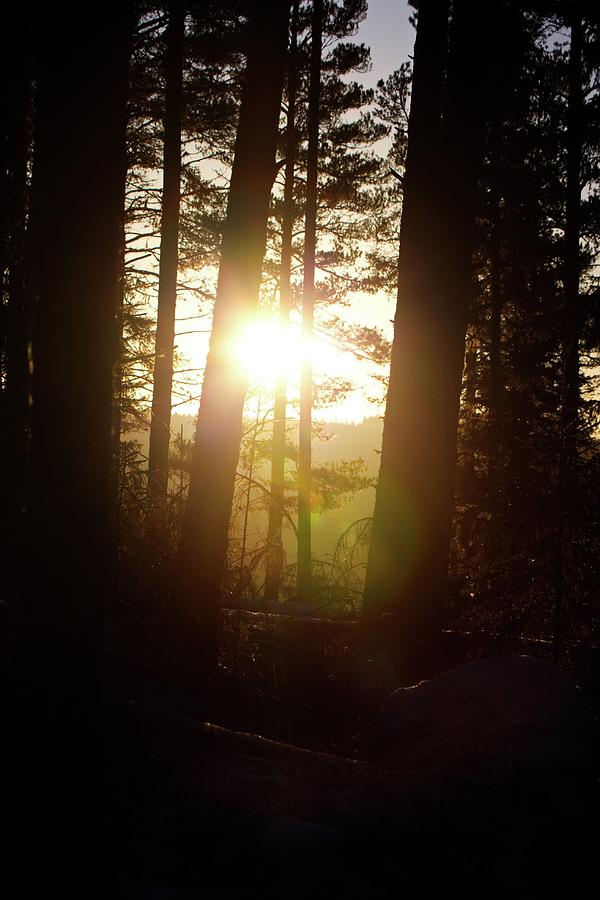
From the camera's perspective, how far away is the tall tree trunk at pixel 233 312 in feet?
23.9

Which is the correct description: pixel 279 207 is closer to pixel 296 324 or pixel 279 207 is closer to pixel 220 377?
pixel 296 324

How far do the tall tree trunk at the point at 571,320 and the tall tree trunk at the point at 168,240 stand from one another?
773 centimetres

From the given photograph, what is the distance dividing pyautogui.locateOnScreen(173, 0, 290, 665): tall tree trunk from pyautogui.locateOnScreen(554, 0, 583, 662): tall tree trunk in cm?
328

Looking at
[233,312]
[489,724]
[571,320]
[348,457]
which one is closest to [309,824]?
[489,724]

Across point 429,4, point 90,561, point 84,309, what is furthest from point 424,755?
point 429,4

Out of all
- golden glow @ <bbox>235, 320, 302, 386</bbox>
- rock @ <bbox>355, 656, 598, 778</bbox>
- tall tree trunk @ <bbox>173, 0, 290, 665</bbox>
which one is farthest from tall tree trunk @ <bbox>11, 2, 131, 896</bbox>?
golden glow @ <bbox>235, 320, 302, 386</bbox>

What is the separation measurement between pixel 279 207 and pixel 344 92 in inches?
142

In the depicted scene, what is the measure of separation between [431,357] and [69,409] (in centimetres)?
554

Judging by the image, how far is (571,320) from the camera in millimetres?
12562

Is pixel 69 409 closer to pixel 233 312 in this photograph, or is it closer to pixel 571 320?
pixel 233 312

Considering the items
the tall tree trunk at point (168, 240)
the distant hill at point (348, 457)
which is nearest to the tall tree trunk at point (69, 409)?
the tall tree trunk at point (168, 240)

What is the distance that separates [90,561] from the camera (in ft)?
12.3

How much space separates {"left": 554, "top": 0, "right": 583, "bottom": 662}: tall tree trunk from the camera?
727 centimetres

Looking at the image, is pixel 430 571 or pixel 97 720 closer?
pixel 97 720
